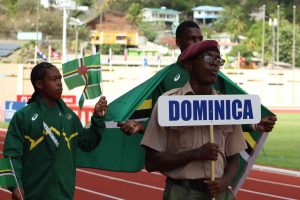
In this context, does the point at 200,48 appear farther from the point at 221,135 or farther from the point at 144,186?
the point at 144,186

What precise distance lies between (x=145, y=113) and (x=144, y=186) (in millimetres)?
8657

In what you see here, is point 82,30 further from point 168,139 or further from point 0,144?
point 168,139

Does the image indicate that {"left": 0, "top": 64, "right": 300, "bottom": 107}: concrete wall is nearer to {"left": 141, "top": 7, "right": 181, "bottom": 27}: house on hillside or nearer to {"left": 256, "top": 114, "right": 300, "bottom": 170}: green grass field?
{"left": 256, "top": 114, "right": 300, "bottom": 170}: green grass field

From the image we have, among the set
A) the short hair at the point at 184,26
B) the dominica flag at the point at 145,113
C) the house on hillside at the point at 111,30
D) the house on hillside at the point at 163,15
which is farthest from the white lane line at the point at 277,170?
the house on hillside at the point at 163,15

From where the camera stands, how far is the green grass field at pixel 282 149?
62.9ft

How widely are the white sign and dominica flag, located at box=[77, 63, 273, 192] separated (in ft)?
2.66

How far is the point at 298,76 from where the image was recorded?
62.2m

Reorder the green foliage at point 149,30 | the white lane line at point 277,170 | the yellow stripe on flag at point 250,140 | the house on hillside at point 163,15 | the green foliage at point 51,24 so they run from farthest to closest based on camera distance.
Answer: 1. the house on hillside at point 163,15
2. the green foliage at point 149,30
3. the green foliage at point 51,24
4. the white lane line at point 277,170
5. the yellow stripe on flag at point 250,140

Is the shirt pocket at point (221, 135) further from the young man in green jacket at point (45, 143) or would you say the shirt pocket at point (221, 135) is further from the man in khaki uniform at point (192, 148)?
the young man in green jacket at point (45, 143)

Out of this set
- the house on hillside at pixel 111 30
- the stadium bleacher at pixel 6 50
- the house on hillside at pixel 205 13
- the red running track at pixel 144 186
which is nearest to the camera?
the red running track at pixel 144 186

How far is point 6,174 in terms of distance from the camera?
5.85 metres

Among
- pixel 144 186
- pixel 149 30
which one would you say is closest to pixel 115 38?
pixel 149 30

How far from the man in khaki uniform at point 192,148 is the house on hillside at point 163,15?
153m

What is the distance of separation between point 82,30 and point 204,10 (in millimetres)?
52770
